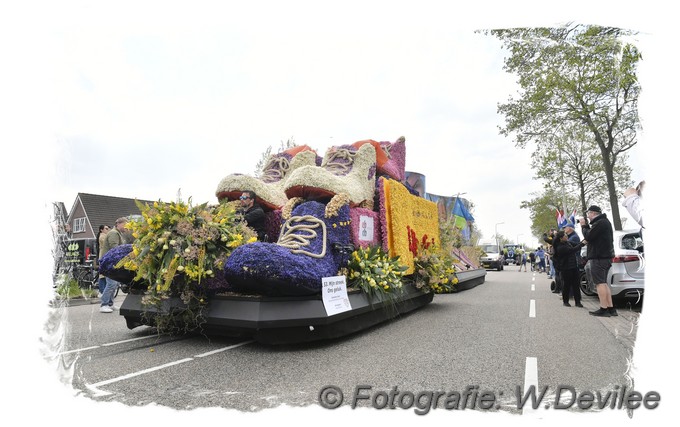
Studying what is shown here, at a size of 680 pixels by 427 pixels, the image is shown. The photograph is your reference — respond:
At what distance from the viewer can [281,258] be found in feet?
11.6

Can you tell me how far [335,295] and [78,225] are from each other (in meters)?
2.67

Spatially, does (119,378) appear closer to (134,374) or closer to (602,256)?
(134,374)

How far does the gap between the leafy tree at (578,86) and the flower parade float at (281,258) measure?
7.39ft

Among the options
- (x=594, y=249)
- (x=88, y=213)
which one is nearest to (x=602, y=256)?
(x=594, y=249)

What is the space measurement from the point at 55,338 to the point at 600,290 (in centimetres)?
582

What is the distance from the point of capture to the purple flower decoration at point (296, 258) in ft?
11.5

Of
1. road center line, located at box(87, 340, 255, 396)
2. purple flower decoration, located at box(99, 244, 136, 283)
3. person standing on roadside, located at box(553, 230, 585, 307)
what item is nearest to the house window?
road center line, located at box(87, 340, 255, 396)

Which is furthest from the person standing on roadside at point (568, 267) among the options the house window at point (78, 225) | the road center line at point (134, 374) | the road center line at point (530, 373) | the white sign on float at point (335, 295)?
the house window at point (78, 225)

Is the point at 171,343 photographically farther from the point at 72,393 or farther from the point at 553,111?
the point at 553,111

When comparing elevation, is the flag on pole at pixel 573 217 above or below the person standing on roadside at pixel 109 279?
above

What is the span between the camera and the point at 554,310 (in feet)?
21.4

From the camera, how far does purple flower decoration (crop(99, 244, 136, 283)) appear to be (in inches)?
165

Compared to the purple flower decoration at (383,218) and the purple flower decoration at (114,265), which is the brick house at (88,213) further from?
the purple flower decoration at (383,218)

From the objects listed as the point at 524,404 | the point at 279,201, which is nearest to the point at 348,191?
the point at 279,201
